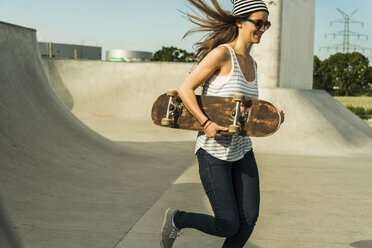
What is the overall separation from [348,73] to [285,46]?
83130 millimetres

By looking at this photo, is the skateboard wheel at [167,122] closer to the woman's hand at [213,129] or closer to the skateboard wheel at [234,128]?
the woman's hand at [213,129]

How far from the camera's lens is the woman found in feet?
8.32

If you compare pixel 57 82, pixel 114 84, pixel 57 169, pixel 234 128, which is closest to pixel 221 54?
pixel 234 128

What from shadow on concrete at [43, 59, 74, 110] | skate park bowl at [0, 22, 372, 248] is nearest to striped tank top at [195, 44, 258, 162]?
skate park bowl at [0, 22, 372, 248]

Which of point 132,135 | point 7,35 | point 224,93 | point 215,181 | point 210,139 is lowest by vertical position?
point 132,135

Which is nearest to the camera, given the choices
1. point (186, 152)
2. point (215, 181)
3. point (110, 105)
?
point (215, 181)

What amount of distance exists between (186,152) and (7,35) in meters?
4.21

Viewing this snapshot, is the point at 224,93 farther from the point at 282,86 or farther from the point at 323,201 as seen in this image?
the point at 282,86

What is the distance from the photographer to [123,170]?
676cm

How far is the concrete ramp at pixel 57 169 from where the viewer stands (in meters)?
3.85

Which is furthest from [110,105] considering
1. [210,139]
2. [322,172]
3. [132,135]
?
[210,139]

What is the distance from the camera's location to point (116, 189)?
5434 millimetres

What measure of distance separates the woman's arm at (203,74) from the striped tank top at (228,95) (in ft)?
0.18

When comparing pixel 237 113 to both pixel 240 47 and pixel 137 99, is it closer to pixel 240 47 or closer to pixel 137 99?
pixel 240 47
